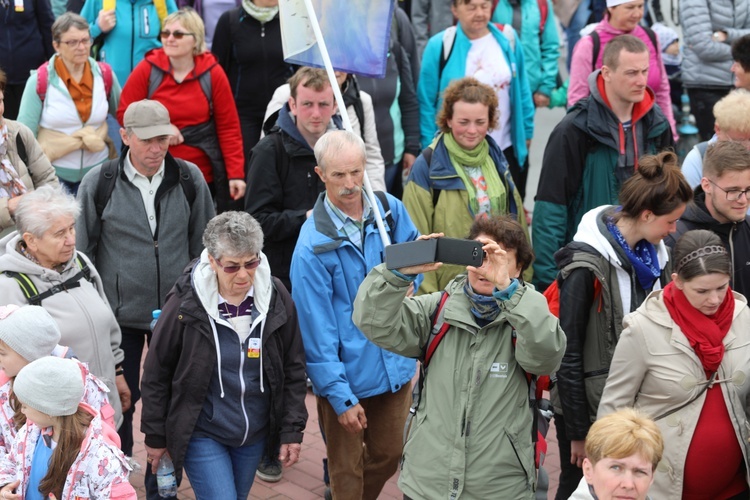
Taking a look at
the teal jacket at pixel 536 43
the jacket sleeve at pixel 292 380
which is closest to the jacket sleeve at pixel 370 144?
the jacket sleeve at pixel 292 380

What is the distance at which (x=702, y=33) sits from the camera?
9.32 metres

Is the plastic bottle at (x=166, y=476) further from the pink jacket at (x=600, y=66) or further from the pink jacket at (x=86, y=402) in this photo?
the pink jacket at (x=600, y=66)

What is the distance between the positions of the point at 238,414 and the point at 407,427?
0.84 metres

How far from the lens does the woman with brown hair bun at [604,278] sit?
4.93m

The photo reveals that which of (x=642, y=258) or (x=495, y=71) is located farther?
(x=495, y=71)

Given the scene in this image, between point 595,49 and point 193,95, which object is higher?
point 595,49

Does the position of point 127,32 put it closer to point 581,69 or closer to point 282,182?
point 282,182

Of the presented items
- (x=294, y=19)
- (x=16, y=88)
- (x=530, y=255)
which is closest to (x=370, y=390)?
(x=530, y=255)

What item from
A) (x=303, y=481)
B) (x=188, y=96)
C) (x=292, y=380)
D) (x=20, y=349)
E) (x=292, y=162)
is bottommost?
(x=303, y=481)

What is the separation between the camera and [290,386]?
5.18 metres

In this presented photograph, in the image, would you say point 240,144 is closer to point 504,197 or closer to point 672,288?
point 504,197

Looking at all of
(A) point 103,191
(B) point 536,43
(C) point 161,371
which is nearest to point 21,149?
(A) point 103,191

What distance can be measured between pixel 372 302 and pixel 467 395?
533 mm

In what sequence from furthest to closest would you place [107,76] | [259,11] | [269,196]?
1. [259,11]
2. [107,76]
3. [269,196]
